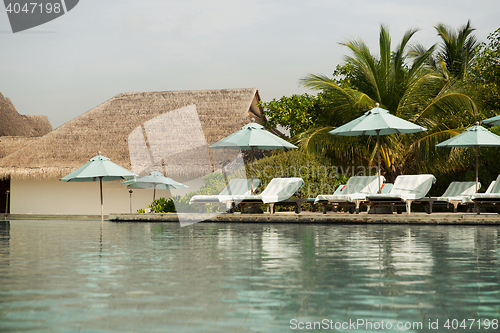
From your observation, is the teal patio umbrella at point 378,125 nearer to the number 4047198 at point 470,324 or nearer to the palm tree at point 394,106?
the palm tree at point 394,106

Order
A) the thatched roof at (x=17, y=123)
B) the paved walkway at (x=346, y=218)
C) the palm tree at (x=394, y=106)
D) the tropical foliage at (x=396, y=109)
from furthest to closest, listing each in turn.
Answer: the thatched roof at (x=17, y=123)
the palm tree at (x=394, y=106)
the tropical foliage at (x=396, y=109)
the paved walkway at (x=346, y=218)

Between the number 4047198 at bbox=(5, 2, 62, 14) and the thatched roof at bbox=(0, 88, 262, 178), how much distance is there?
5.51 m

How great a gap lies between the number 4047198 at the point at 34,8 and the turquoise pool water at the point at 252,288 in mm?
15672

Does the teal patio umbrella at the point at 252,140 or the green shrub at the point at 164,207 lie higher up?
the teal patio umbrella at the point at 252,140

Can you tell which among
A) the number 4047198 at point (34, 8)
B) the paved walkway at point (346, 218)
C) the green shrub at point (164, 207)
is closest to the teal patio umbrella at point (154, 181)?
the green shrub at point (164, 207)

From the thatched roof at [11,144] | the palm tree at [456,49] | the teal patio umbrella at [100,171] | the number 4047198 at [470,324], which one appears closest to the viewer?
the number 4047198 at [470,324]

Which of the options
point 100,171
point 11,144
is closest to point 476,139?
point 100,171

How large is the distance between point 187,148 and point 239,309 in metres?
20.5

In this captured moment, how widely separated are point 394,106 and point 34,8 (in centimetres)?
1519

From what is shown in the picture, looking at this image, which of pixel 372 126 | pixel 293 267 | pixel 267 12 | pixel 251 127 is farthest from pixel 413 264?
pixel 267 12

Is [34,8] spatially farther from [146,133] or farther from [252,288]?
[252,288]

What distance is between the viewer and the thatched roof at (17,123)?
99.1ft

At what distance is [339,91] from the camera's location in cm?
1831

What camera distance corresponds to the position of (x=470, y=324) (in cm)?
334
